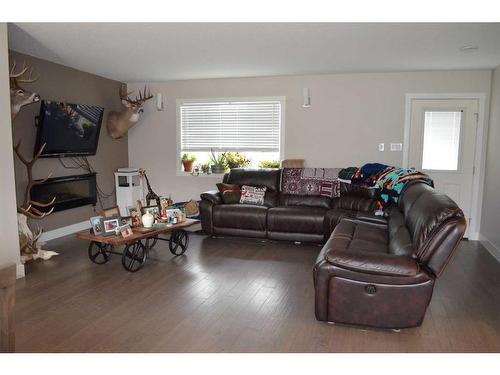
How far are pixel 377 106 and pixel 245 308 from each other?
3.97 meters

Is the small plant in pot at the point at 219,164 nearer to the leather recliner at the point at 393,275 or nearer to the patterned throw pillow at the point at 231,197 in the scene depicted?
the patterned throw pillow at the point at 231,197

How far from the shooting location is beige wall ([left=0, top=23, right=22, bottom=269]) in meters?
3.52

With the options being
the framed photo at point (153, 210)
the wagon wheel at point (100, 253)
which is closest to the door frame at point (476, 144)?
the framed photo at point (153, 210)

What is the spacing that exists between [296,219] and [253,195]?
830 mm

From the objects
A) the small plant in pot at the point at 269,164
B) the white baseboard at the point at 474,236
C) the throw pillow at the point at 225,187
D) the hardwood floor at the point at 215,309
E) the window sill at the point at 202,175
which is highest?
the small plant in pot at the point at 269,164

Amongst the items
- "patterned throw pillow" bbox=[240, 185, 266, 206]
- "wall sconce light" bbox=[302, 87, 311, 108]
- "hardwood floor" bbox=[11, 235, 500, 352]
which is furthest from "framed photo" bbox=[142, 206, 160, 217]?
"wall sconce light" bbox=[302, 87, 311, 108]

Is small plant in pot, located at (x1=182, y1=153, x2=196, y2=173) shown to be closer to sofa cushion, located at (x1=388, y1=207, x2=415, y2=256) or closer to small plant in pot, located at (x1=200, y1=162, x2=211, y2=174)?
small plant in pot, located at (x1=200, y1=162, x2=211, y2=174)

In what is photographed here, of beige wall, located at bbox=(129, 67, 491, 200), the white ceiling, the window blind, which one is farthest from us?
the window blind

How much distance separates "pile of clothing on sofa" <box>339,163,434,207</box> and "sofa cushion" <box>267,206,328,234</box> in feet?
2.19

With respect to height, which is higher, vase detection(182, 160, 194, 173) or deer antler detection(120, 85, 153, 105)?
deer antler detection(120, 85, 153, 105)

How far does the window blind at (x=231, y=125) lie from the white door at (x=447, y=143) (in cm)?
209

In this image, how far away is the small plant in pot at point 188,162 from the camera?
679cm
